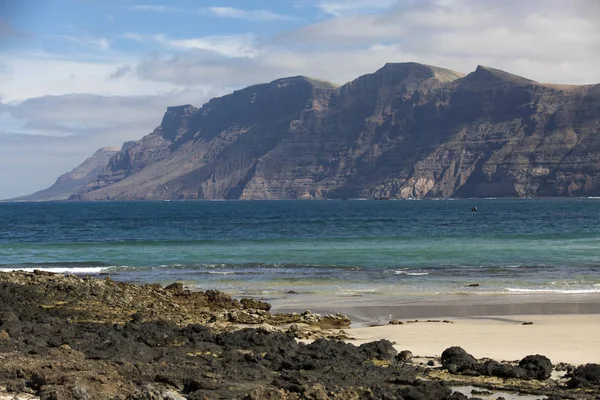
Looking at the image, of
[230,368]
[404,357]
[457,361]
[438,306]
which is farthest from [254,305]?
[230,368]

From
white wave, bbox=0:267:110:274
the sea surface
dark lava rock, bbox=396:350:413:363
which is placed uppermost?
dark lava rock, bbox=396:350:413:363

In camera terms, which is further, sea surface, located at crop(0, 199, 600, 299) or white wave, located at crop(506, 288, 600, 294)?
sea surface, located at crop(0, 199, 600, 299)

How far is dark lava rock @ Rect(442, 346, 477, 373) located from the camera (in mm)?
13531

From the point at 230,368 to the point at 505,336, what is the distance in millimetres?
8010

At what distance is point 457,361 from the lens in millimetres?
A: 13820

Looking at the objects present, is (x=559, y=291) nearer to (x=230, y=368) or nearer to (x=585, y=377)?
(x=585, y=377)

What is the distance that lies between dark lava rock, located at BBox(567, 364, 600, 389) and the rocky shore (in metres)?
0.02

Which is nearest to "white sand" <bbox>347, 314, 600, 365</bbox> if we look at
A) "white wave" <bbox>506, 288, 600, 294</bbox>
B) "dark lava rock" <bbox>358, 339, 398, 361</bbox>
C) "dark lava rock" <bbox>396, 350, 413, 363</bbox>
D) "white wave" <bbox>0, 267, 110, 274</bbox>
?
"dark lava rock" <bbox>396, 350, 413, 363</bbox>

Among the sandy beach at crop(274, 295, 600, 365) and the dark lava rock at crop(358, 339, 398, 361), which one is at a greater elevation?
the dark lava rock at crop(358, 339, 398, 361)

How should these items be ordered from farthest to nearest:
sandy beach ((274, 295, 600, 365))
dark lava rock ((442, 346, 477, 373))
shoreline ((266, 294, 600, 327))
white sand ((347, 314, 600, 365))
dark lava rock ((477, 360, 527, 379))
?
shoreline ((266, 294, 600, 327))
sandy beach ((274, 295, 600, 365))
white sand ((347, 314, 600, 365))
dark lava rock ((442, 346, 477, 373))
dark lava rock ((477, 360, 527, 379))

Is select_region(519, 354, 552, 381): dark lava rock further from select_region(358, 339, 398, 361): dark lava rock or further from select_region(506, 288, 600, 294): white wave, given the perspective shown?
select_region(506, 288, 600, 294): white wave

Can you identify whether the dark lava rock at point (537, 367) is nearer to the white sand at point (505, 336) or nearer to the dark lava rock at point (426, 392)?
the white sand at point (505, 336)

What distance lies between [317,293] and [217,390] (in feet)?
58.0

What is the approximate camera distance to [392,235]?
69.8 metres
